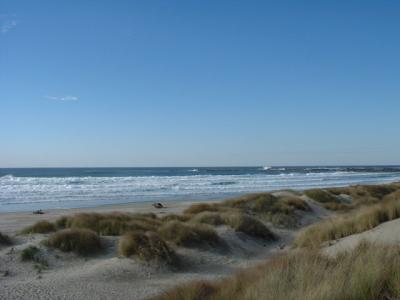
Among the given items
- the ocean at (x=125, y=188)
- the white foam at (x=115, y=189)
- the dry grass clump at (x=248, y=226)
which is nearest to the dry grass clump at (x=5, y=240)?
the dry grass clump at (x=248, y=226)

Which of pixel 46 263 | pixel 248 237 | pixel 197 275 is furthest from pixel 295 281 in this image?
pixel 248 237

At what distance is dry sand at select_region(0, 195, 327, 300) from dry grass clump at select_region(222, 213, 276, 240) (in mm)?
858

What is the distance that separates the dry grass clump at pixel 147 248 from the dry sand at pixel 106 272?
0.23m

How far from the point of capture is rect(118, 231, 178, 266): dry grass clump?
10.9m

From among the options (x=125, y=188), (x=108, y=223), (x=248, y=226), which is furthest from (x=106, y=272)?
(x=125, y=188)

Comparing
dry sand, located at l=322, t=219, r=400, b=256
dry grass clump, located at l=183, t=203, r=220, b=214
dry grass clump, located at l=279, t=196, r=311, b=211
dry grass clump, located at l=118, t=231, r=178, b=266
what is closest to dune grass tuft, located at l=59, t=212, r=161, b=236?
dry grass clump, located at l=118, t=231, r=178, b=266

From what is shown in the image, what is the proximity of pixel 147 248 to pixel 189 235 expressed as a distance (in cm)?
206

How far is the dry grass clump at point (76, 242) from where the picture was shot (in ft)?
38.9

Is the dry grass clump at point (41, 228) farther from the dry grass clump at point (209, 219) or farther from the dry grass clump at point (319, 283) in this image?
the dry grass clump at point (319, 283)

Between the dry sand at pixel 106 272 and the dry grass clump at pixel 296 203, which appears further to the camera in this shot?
the dry grass clump at pixel 296 203

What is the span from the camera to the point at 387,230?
10898 mm

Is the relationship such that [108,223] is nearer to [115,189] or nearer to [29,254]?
[29,254]

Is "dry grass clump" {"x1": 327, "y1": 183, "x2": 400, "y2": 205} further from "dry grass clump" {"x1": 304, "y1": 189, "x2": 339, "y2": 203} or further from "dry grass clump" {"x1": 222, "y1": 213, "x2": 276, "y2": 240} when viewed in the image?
"dry grass clump" {"x1": 222, "y1": 213, "x2": 276, "y2": 240}

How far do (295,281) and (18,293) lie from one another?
17.2 feet
